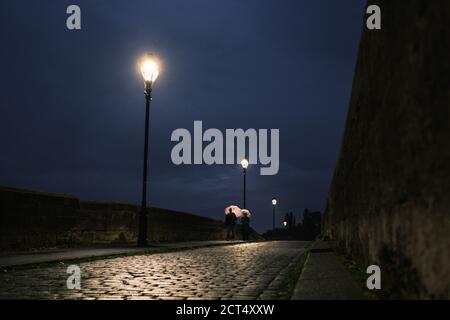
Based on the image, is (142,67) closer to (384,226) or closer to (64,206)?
(64,206)

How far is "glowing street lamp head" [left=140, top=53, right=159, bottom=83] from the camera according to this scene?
15.4 meters

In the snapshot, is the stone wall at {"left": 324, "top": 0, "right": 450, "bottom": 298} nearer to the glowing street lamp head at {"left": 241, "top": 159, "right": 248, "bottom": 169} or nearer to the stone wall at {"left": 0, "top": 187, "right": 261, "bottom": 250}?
the stone wall at {"left": 0, "top": 187, "right": 261, "bottom": 250}

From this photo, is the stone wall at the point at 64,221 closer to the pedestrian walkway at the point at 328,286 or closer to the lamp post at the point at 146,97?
the lamp post at the point at 146,97

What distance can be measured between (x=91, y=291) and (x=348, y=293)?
2768mm

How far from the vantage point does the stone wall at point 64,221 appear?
11.7 metres

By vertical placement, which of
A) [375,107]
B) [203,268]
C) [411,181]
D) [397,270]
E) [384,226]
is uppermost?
[375,107]

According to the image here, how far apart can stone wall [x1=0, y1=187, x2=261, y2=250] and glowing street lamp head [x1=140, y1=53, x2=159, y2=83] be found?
4.34 m

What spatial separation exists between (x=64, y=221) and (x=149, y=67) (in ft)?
17.8

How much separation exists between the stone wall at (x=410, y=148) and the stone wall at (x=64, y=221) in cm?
946

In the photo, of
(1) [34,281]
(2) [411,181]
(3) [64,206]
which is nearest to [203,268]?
(1) [34,281]

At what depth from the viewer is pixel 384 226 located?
4.14 meters
